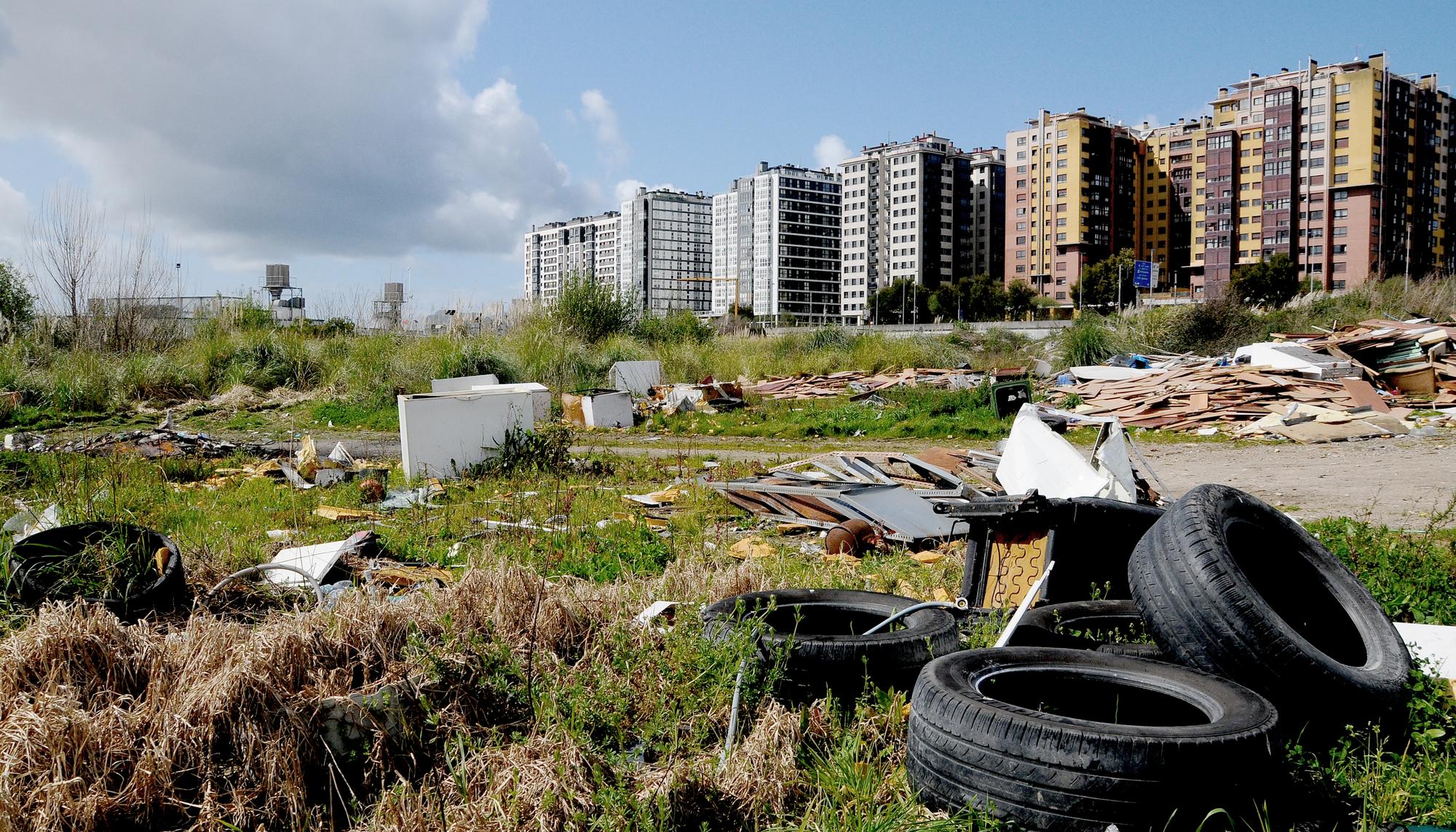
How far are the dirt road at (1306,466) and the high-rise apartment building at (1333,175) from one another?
293 ft

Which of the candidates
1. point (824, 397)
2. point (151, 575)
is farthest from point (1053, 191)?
point (151, 575)

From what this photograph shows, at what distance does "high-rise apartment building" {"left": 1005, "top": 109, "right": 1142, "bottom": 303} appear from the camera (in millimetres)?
115500

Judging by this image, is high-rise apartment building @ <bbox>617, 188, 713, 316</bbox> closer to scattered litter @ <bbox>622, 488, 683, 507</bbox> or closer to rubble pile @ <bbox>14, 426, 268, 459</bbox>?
rubble pile @ <bbox>14, 426, 268, 459</bbox>

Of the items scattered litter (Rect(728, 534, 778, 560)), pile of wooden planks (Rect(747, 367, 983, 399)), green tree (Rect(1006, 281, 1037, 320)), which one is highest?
green tree (Rect(1006, 281, 1037, 320))

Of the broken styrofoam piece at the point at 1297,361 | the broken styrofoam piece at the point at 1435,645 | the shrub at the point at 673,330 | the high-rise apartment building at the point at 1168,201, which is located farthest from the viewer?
the high-rise apartment building at the point at 1168,201

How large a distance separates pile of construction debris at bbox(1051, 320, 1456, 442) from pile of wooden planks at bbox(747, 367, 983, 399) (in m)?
2.51

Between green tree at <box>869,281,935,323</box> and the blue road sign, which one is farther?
green tree at <box>869,281,935,323</box>

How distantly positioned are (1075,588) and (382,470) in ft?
25.2

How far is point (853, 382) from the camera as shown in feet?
71.5

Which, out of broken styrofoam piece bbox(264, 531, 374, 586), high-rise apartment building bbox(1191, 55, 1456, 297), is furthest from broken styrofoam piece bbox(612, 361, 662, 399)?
high-rise apartment building bbox(1191, 55, 1456, 297)

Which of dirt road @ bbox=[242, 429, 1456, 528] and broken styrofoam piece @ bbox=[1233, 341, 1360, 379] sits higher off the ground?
broken styrofoam piece @ bbox=[1233, 341, 1360, 379]

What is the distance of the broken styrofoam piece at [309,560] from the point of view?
500 cm

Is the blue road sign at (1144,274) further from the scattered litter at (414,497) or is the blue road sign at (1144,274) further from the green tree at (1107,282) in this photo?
the scattered litter at (414,497)

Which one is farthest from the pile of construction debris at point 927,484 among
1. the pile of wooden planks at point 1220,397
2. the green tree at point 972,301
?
the green tree at point 972,301
